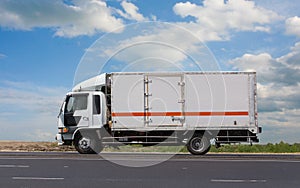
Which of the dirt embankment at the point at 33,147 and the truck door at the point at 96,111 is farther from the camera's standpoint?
the dirt embankment at the point at 33,147

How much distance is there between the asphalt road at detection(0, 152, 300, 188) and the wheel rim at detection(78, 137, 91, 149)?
2.86 metres

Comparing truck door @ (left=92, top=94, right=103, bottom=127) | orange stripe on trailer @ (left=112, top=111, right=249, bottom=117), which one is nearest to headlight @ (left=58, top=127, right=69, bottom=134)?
truck door @ (left=92, top=94, right=103, bottom=127)

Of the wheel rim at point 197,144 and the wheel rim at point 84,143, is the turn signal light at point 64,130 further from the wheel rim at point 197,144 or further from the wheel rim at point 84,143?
the wheel rim at point 197,144

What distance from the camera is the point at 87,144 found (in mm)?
20062

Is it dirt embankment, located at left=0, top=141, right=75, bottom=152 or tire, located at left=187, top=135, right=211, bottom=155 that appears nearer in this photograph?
tire, located at left=187, top=135, right=211, bottom=155

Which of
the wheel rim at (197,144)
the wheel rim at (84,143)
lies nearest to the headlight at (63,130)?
the wheel rim at (84,143)

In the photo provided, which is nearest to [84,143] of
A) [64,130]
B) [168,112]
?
[64,130]

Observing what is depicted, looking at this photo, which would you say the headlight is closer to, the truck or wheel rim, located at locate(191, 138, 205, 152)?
the truck

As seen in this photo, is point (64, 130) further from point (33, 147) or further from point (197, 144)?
point (33, 147)

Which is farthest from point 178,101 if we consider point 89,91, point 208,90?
point 89,91

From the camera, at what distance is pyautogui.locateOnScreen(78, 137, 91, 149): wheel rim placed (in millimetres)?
20062

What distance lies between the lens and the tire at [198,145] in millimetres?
19938

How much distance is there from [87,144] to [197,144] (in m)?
4.85

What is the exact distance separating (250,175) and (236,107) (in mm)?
7696
